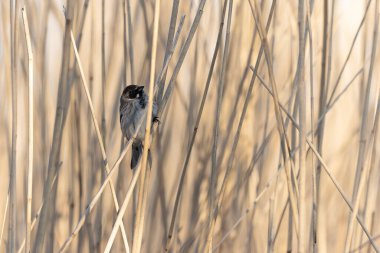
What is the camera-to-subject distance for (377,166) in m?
2.14

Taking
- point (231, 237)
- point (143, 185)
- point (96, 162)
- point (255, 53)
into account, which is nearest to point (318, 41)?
point (255, 53)

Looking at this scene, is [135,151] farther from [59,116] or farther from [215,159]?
[59,116]

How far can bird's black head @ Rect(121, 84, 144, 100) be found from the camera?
6.02 feet

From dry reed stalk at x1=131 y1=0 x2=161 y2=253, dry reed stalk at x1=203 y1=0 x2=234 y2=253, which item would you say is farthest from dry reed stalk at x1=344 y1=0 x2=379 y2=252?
dry reed stalk at x1=131 y1=0 x2=161 y2=253

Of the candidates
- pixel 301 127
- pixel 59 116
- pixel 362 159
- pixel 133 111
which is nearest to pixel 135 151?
pixel 133 111

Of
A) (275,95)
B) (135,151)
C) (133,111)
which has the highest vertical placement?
(275,95)

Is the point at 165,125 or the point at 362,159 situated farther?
the point at 165,125

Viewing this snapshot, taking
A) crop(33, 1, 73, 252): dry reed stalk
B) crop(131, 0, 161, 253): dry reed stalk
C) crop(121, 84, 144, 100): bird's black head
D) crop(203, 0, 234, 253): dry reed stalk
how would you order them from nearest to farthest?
1. crop(131, 0, 161, 253): dry reed stalk
2. crop(33, 1, 73, 252): dry reed stalk
3. crop(203, 0, 234, 253): dry reed stalk
4. crop(121, 84, 144, 100): bird's black head

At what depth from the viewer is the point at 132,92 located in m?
1.84

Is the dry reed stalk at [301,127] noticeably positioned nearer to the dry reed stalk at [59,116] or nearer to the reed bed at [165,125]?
the dry reed stalk at [59,116]

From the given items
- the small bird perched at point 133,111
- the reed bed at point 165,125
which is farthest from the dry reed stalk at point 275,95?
the small bird perched at point 133,111

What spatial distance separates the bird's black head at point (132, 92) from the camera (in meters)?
1.83

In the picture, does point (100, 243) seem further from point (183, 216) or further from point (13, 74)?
point (13, 74)

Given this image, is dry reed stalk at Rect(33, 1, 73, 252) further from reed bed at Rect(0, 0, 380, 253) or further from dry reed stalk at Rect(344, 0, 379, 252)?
dry reed stalk at Rect(344, 0, 379, 252)
